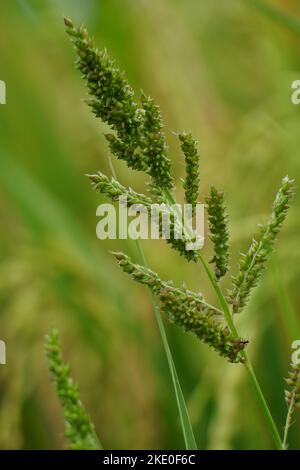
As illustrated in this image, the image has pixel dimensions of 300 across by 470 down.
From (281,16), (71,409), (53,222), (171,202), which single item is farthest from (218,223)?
(53,222)

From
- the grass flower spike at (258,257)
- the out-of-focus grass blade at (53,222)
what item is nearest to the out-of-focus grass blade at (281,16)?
the grass flower spike at (258,257)

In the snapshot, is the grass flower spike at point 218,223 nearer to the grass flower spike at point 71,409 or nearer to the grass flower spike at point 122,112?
the grass flower spike at point 122,112

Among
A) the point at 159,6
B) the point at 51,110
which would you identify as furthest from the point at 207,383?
the point at 51,110

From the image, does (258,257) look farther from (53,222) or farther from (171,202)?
(53,222)
